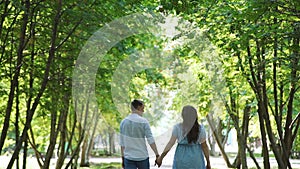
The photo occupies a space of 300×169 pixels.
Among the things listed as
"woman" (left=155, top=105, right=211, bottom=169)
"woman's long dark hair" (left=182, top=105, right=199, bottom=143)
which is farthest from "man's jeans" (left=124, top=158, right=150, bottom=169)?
"woman's long dark hair" (left=182, top=105, right=199, bottom=143)

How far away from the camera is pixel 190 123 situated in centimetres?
757

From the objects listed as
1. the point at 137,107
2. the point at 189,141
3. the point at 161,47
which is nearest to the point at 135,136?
the point at 137,107

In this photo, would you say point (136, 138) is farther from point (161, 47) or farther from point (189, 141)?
point (161, 47)

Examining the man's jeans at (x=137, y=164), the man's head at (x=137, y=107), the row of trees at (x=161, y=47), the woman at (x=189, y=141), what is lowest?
the man's jeans at (x=137, y=164)

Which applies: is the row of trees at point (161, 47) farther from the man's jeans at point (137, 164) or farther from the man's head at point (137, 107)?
the man's jeans at point (137, 164)

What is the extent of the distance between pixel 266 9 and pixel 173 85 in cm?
1018

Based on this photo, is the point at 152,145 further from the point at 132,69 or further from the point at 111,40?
the point at 132,69

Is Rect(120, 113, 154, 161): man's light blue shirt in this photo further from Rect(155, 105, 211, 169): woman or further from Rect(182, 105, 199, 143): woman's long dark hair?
Rect(182, 105, 199, 143): woman's long dark hair

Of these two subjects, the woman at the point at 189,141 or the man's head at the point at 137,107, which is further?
the man's head at the point at 137,107

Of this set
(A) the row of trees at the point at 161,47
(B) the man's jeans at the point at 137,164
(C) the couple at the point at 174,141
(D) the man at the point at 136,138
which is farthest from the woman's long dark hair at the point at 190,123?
(A) the row of trees at the point at 161,47

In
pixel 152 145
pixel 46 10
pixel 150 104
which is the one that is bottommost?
pixel 152 145

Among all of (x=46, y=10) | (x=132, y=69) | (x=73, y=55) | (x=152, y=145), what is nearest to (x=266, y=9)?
(x=152, y=145)

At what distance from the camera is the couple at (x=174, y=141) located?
7.57 meters

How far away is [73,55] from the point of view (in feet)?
34.7
